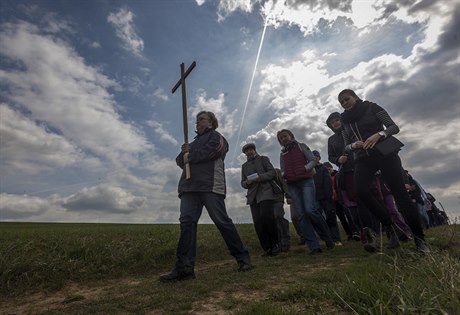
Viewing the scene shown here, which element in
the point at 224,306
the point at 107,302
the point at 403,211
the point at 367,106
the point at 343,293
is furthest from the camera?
the point at 367,106

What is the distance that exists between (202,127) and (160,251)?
294 centimetres

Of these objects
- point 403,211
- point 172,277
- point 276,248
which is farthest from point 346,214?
point 172,277

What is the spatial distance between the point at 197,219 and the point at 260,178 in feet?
7.63

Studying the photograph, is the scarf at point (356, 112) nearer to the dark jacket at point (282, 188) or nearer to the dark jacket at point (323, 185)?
the dark jacket at point (282, 188)

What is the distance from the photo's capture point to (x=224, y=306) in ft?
10.9

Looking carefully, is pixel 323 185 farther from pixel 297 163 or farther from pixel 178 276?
pixel 178 276

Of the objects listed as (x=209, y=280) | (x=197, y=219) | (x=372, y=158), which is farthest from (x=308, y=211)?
(x=209, y=280)

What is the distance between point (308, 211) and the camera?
6.89m

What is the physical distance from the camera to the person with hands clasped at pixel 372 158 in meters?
4.87

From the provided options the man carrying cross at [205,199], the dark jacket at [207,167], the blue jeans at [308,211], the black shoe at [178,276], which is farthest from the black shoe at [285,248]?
the black shoe at [178,276]

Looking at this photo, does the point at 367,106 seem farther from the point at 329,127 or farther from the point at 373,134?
the point at 329,127

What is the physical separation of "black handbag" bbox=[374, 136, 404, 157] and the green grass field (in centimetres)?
123

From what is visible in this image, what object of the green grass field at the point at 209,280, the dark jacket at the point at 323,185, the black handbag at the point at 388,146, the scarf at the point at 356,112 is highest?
the scarf at the point at 356,112

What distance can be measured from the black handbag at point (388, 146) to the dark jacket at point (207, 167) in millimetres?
2402
